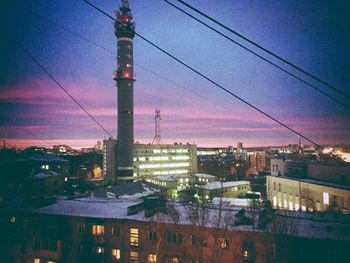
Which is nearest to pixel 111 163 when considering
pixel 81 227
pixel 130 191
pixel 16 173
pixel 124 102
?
pixel 124 102

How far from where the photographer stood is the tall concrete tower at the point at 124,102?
6731cm

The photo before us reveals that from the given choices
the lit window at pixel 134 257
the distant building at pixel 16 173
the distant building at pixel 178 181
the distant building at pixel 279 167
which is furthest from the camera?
the distant building at pixel 178 181

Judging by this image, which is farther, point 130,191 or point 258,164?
point 258,164

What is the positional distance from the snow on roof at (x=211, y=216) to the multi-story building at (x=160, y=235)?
66mm

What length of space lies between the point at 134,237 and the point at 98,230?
3.84 meters

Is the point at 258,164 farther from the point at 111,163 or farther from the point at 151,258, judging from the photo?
the point at 151,258

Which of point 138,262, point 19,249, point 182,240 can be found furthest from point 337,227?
point 19,249

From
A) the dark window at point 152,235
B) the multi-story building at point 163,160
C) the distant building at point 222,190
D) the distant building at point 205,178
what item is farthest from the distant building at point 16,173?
the distant building at point 205,178

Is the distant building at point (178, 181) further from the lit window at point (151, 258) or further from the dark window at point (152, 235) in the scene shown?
the dark window at point (152, 235)

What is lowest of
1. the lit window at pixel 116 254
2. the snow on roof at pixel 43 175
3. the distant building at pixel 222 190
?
the lit window at pixel 116 254

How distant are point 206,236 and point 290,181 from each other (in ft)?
85.8

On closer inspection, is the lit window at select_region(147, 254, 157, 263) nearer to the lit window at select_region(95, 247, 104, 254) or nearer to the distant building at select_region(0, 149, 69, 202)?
the lit window at select_region(95, 247, 104, 254)

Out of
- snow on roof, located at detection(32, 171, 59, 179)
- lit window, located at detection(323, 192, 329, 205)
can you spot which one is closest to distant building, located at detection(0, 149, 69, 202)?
snow on roof, located at detection(32, 171, 59, 179)

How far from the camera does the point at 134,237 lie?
23281 millimetres
